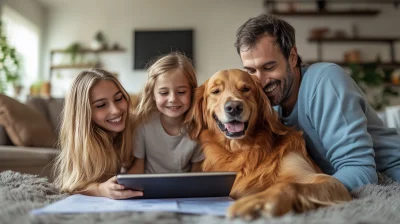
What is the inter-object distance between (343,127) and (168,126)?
2.68 ft

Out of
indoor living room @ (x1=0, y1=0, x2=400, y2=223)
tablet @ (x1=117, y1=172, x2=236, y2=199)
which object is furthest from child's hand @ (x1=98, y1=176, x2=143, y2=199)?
indoor living room @ (x1=0, y1=0, x2=400, y2=223)

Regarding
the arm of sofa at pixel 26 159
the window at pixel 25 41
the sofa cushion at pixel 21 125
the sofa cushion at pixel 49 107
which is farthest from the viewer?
the window at pixel 25 41

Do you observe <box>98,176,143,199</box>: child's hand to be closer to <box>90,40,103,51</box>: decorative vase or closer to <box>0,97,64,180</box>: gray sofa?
<box>0,97,64,180</box>: gray sofa

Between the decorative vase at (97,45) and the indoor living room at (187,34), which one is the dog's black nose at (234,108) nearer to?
the indoor living room at (187,34)

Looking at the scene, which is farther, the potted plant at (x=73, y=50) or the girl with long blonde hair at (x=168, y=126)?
the potted plant at (x=73, y=50)

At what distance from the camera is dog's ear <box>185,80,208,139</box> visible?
1.54m

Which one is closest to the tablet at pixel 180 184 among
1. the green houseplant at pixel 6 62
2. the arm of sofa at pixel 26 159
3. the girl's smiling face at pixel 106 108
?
the girl's smiling face at pixel 106 108

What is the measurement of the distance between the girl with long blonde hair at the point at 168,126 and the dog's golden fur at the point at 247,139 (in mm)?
78

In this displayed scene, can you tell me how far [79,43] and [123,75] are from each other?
108cm

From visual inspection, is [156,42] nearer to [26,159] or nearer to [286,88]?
[26,159]

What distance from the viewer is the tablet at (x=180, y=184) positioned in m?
1.02

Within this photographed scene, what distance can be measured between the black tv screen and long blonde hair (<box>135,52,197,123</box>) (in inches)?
191

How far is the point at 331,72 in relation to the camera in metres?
1.39

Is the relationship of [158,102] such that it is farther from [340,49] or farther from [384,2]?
[384,2]
